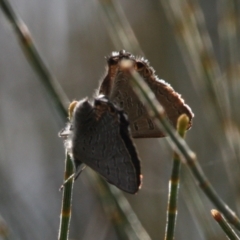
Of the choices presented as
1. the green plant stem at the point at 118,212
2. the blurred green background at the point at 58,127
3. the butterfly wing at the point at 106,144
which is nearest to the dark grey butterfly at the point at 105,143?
the butterfly wing at the point at 106,144

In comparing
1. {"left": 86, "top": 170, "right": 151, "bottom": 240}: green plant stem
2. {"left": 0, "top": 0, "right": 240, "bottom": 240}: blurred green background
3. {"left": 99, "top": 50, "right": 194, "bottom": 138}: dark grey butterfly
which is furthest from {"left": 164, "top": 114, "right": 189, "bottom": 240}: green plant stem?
{"left": 0, "top": 0, "right": 240, "bottom": 240}: blurred green background

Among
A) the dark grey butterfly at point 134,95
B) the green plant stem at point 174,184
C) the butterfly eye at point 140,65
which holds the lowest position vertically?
the green plant stem at point 174,184

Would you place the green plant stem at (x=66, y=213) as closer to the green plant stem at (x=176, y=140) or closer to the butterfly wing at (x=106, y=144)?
the butterfly wing at (x=106, y=144)

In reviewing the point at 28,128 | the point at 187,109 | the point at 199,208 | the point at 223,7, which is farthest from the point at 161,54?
the point at 187,109

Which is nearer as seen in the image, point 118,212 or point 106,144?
point 106,144

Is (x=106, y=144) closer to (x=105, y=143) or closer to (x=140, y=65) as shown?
(x=105, y=143)

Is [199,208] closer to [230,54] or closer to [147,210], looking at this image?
[230,54]

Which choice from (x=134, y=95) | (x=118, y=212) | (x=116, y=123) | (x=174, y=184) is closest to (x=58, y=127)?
(x=118, y=212)

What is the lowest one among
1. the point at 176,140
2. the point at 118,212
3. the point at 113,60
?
the point at 118,212

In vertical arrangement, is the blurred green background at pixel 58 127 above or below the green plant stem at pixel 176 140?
below
